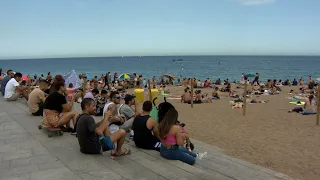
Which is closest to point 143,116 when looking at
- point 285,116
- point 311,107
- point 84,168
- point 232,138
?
point 84,168

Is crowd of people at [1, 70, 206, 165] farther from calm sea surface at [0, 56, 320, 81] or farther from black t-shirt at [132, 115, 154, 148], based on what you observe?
calm sea surface at [0, 56, 320, 81]

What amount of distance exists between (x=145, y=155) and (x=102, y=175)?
3.82ft

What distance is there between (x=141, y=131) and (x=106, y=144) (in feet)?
2.36

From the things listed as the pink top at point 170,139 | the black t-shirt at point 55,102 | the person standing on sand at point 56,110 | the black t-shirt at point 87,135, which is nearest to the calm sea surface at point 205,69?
the person standing on sand at point 56,110

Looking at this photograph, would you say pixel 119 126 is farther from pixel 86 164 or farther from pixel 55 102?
pixel 86 164

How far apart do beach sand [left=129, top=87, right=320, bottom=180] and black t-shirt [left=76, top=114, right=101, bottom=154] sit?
3.74 metres

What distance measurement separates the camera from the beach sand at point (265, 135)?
648cm

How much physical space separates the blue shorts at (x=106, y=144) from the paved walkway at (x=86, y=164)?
123mm

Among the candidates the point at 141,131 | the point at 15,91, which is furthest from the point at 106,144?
the point at 15,91

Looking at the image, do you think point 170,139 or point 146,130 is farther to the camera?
point 146,130

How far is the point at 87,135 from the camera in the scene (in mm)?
4711

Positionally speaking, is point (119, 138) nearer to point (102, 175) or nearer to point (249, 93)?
point (102, 175)

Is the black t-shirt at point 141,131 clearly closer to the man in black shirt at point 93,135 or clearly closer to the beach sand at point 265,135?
the man in black shirt at point 93,135

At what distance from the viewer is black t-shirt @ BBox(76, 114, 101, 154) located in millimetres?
4594
